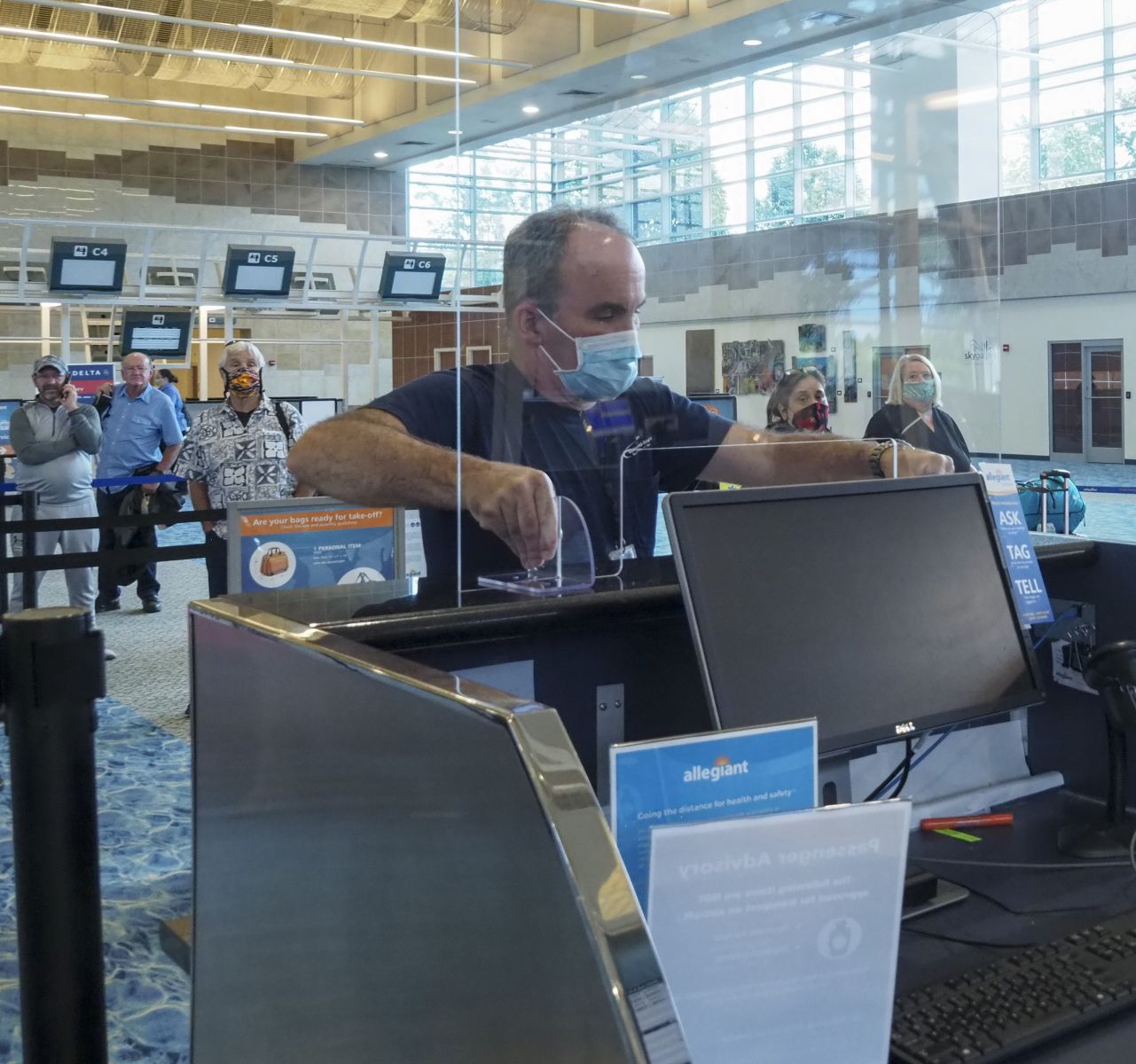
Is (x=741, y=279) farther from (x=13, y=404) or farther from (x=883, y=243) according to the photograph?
(x=13, y=404)

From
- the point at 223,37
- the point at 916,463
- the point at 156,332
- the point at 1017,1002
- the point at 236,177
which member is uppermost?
the point at 236,177

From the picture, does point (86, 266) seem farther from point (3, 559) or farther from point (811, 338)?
point (811, 338)

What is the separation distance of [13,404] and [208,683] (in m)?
9.70

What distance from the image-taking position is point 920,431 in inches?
73.8

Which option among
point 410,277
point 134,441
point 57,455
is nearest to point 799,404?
point 57,455

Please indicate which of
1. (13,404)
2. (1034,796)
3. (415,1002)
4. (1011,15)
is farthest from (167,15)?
(415,1002)

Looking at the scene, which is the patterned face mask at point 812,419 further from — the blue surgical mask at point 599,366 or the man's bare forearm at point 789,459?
the blue surgical mask at point 599,366

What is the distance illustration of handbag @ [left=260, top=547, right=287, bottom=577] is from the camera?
4.25 metres

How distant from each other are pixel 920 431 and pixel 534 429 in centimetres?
65

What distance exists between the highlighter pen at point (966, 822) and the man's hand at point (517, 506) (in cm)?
67

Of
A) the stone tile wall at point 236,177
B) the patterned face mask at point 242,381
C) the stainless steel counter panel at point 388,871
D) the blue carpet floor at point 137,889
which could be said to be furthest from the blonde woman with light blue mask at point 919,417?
the stone tile wall at point 236,177

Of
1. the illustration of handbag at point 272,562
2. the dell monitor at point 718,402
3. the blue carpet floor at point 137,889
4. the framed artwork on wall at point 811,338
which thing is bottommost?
the blue carpet floor at point 137,889

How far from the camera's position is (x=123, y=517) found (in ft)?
16.6

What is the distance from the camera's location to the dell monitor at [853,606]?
1.33 meters
